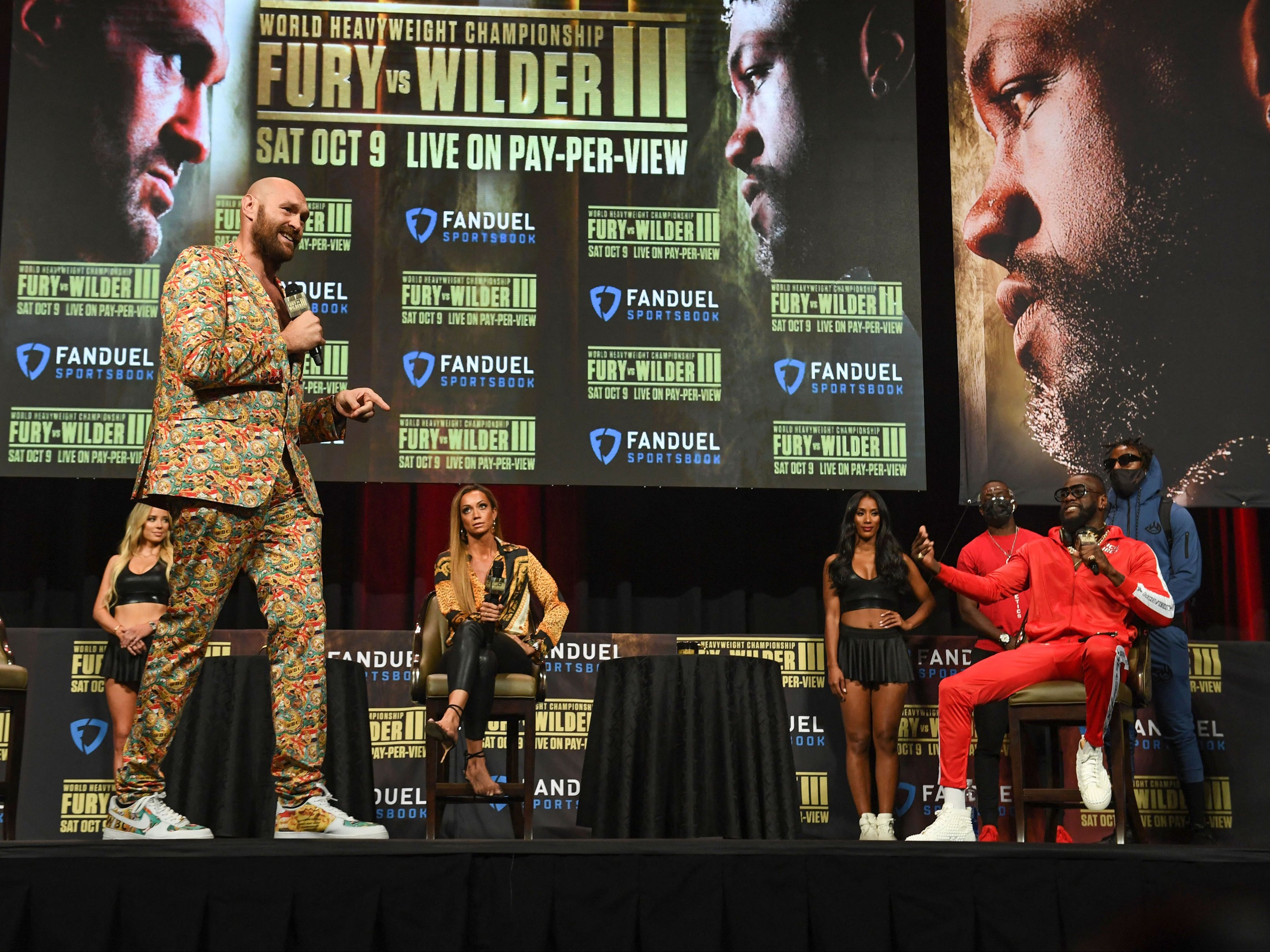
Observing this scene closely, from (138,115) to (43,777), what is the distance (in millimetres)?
2930

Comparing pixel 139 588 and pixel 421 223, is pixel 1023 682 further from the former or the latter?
pixel 139 588

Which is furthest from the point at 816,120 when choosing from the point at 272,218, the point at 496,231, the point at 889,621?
the point at 272,218

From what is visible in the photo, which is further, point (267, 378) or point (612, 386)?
point (612, 386)

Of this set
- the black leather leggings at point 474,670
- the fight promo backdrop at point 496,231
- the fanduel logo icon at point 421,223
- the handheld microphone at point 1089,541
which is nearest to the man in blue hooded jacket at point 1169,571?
the handheld microphone at point 1089,541

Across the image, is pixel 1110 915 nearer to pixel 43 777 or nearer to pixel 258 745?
pixel 258 745

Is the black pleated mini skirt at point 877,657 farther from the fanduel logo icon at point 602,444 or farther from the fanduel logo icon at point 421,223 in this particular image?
the fanduel logo icon at point 421,223

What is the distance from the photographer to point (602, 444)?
5.61 meters

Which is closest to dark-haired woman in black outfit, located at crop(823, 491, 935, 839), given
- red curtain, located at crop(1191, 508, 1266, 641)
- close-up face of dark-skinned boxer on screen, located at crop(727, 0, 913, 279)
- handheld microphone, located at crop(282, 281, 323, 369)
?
close-up face of dark-skinned boxer on screen, located at crop(727, 0, 913, 279)

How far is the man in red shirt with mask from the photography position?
494cm

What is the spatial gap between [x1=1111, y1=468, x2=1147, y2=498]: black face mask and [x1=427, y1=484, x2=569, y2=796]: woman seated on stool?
7.83ft

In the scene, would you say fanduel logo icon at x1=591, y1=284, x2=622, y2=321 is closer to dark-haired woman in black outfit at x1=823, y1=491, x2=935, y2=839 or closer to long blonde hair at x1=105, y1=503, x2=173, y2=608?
dark-haired woman in black outfit at x1=823, y1=491, x2=935, y2=839

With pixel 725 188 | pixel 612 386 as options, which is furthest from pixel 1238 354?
pixel 612 386

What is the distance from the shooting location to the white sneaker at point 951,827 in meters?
4.34

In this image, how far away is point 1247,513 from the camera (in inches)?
268
